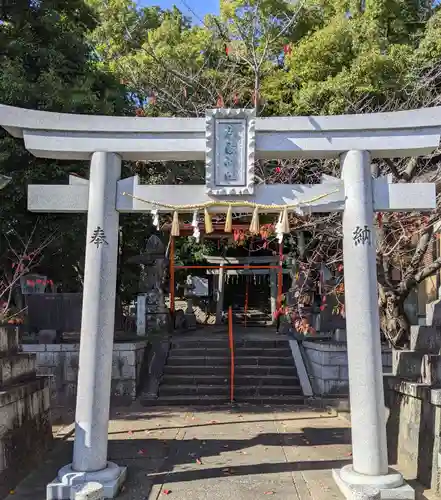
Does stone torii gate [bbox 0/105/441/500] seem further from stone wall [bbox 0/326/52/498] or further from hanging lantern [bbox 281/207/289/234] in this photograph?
stone wall [bbox 0/326/52/498]

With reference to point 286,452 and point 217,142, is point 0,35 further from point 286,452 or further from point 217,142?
point 286,452

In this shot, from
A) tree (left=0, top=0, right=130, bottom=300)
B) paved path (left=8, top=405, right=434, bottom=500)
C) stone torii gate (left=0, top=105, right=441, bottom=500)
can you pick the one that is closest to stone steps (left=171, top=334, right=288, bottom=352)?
paved path (left=8, top=405, right=434, bottom=500)

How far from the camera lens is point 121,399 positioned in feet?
36.4

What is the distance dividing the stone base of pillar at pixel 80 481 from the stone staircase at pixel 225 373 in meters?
5.22

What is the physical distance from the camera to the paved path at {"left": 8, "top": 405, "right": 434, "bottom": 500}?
5.82 metres

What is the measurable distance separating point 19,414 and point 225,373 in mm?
6163

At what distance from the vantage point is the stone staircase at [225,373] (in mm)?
11062

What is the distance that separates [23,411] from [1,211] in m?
4.72

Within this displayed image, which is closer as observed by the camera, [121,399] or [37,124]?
[37,124]

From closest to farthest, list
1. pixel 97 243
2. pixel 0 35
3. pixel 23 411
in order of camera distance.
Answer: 1. pixel 97 243
2. pixel 23 411
3. pixel 0 35

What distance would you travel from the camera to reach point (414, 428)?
248 inches

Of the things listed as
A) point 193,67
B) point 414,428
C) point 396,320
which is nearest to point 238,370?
point 396,320

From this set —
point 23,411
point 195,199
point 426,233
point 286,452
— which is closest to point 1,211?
point 23,411

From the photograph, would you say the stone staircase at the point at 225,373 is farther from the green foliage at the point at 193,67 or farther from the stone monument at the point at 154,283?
the green foliage at the point at 193,67
